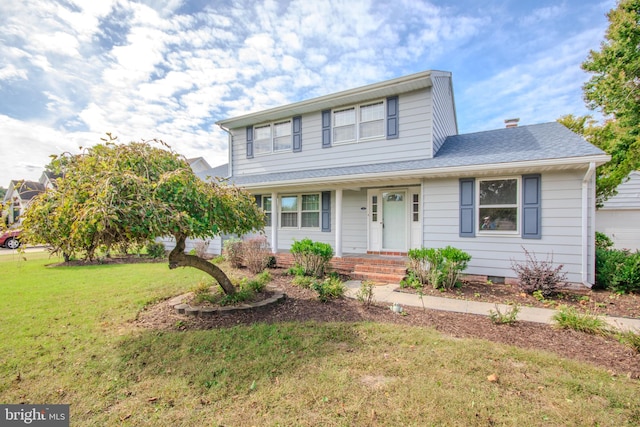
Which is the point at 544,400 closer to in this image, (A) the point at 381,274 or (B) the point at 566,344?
(B) the point at 566,344

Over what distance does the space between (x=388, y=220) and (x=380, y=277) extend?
2.21m

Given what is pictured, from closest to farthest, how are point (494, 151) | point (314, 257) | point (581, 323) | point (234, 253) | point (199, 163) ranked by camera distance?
point (581, 323) < point (494, 151) < point (314, 257) < point (234, 253) < point (199, 163)

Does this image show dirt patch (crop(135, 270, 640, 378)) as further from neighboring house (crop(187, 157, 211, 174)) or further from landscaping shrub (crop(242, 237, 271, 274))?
neighboring house (crop(187, 157, 211, 174))

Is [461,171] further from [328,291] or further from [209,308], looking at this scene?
[209,308]

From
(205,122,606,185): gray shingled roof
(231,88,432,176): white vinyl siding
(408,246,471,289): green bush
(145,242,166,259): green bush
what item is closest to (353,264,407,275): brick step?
(408,246,471,289): green bush

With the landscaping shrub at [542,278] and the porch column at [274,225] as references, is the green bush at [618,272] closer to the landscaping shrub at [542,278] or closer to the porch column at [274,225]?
the landscaping shrub at [542,278]


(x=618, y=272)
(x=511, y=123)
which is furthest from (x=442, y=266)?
(x=511, y=123)

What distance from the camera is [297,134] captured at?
33.8ft

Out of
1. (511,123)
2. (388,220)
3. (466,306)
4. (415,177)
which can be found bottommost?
(466,306)

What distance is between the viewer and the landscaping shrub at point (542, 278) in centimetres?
561

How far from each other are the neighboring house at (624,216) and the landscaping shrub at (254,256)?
14228mm

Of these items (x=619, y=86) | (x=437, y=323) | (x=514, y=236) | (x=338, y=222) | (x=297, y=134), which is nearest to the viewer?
(x=437, y=323)

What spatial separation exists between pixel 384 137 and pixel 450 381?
7.39m

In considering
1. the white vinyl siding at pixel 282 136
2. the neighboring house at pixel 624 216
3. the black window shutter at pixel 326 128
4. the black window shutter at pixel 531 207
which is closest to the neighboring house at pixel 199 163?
the white vinyl siding at pixel 282 136
